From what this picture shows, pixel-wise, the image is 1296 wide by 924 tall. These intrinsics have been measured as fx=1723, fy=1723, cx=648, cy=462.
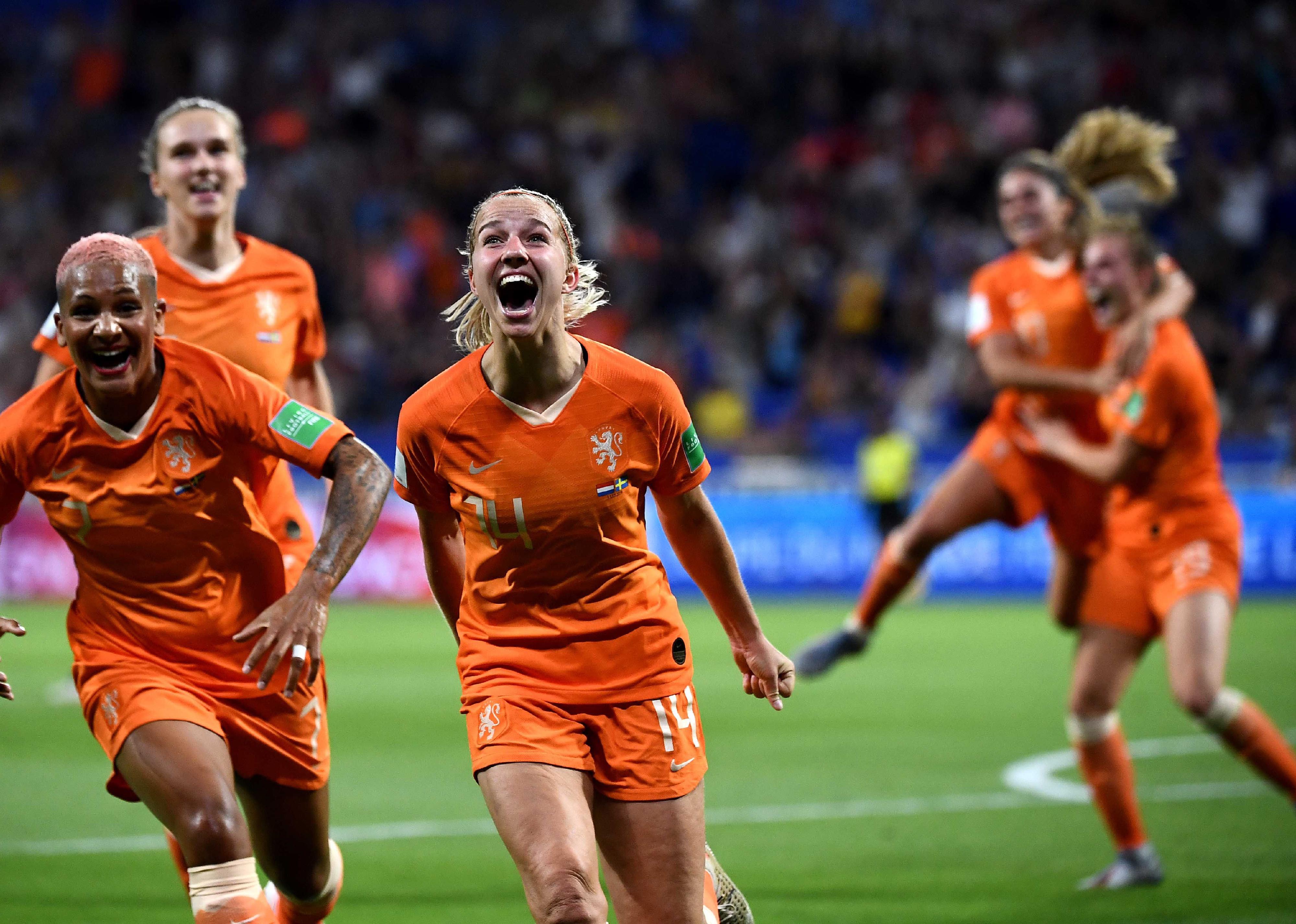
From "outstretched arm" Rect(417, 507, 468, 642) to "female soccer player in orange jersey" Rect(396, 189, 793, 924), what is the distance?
61 millimetres

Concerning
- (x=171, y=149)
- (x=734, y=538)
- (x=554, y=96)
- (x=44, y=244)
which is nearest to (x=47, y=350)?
(x=171, y=149)

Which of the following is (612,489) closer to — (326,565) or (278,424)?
(326,565)

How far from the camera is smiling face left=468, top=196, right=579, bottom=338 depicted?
4340 millimetres

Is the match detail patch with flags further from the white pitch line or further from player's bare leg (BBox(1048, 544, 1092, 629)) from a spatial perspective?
the white pitch line

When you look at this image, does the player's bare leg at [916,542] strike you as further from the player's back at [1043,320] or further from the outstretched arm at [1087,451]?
the outstretched arm at [1087,451]

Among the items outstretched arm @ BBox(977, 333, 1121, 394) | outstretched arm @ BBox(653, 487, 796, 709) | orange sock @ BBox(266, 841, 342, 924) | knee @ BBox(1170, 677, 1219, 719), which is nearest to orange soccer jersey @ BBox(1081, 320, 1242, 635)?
outstretched arm @ BBox(977, 333, 1121, 394)

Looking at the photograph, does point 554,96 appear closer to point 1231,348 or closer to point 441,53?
point 441,53

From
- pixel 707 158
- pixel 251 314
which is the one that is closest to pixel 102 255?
pixel 251 314

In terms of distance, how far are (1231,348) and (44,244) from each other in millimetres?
14558

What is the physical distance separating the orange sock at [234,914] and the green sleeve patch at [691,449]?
1593mm

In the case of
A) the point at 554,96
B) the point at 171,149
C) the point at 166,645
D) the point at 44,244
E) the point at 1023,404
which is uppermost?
the point at 554,96

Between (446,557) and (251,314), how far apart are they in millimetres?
1791

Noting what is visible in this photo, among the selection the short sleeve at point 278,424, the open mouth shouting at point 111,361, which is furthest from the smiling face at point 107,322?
the short sleeve at point 278,424

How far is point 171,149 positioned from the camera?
6039mm
